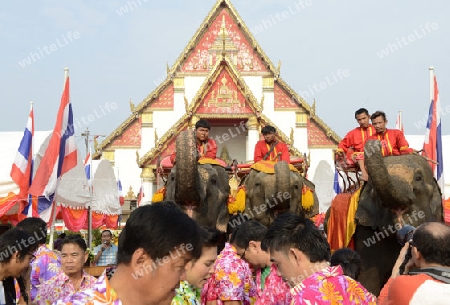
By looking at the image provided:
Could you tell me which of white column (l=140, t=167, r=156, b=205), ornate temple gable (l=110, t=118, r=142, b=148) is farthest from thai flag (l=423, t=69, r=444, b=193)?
ornate temple gable (l=110, t=118, r=142, b=148)

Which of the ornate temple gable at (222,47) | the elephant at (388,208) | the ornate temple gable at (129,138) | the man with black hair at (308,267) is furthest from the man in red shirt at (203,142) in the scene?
the ornate temple gable at (222,47)

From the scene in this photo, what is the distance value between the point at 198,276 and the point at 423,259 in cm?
126

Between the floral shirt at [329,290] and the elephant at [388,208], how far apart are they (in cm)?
316

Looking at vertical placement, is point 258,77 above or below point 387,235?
above

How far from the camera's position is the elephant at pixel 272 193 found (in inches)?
308

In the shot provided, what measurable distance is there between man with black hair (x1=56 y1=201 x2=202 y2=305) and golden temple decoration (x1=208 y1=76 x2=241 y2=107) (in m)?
24.8

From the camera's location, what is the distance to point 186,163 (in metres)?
6.48

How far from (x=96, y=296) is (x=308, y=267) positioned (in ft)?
4.08

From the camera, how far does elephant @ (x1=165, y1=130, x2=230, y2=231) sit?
21.3 ft

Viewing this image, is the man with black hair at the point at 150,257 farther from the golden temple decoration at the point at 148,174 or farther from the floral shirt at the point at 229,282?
the golden temple decoration at the point at 148,174

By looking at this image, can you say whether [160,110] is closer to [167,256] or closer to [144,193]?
[144,193]

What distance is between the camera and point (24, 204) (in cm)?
974

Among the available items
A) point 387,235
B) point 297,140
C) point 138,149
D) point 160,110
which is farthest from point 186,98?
point 387,235

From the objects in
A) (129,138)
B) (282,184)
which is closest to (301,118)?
(129,138)
